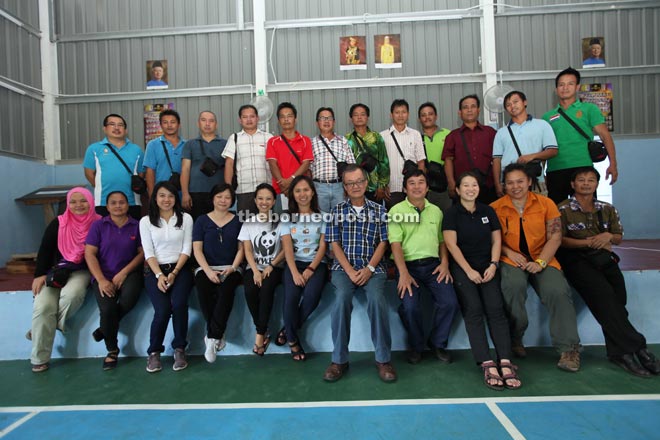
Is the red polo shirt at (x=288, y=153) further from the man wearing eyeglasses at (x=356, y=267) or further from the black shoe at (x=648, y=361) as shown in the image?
the black shoe at (x=648, y=361)

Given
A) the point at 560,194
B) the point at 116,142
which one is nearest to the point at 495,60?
the point at 560,194

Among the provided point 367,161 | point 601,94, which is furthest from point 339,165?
point 601,94

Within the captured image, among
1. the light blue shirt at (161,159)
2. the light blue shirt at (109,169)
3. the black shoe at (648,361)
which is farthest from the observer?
the light blue shirt at (161,159)

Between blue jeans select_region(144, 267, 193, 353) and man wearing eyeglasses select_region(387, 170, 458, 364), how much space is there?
1501 mm

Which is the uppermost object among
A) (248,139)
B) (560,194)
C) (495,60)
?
(495,60)

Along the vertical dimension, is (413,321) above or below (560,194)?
below

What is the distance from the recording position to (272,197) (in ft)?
10.0

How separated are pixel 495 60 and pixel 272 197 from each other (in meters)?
5.28

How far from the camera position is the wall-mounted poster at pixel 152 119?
682 centimetres

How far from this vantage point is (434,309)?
2.77m

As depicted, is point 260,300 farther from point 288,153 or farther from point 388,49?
point 388,49

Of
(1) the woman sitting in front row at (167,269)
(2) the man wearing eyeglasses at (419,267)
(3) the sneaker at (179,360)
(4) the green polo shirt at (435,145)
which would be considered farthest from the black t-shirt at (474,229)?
(3) the sneaker at (179,360)

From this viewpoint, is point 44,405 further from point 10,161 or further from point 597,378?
point 10,161

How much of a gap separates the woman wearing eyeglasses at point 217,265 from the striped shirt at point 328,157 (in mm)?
848
